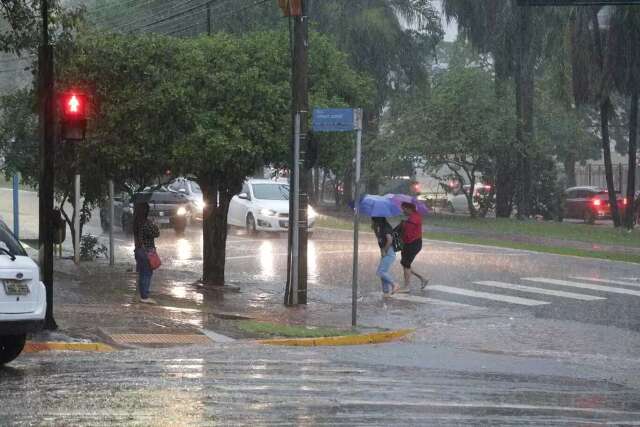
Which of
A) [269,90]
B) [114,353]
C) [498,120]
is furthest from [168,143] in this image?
[498,120]

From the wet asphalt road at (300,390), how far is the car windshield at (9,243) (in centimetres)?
113

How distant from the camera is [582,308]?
18.6 m

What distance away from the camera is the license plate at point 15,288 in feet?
34.9

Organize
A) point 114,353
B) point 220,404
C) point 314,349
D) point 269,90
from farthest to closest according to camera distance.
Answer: point 269,90 → point 314,349 → point 114,353 → point 220,404

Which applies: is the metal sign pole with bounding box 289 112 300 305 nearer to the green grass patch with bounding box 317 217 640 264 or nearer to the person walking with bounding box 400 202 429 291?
the person walking with bounding box 400 202 429 291

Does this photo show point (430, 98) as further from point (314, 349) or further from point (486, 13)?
point (314, 349)

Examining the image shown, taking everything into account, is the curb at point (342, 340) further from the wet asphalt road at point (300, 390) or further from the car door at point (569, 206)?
the car door at point (569, 206)

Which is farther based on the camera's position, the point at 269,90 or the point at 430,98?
the point at 430,98

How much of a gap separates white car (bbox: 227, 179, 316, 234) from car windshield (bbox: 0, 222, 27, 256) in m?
21.9

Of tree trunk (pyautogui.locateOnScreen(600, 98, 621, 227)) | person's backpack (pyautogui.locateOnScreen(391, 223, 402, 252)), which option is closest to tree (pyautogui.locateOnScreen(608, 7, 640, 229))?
tree trunk (pyautogui.locateOnScreen(600, 98, 621, 227))

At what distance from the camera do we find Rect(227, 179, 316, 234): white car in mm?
33688

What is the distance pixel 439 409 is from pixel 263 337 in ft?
17.2

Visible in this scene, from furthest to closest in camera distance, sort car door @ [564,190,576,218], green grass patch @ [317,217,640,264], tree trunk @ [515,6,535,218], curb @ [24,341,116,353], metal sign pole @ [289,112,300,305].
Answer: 1. car door @ [564,190,576,218]
2. tree trunk @ [515,6,535,218]
3. green grass patch @ [317,217,640,264]
4. metal sign pole @ [289,112,300,305]
5. curb @ [24,341,116,353]

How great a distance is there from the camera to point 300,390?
33.4 ft
